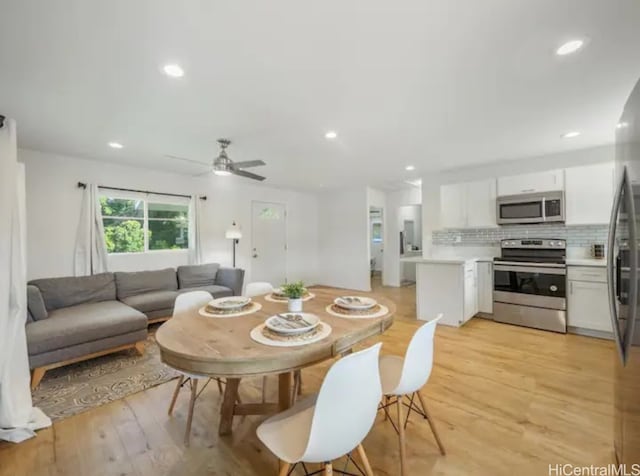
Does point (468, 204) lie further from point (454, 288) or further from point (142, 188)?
point (142, 188)

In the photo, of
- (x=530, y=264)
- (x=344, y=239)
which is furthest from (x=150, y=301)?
(x=530, y=264)

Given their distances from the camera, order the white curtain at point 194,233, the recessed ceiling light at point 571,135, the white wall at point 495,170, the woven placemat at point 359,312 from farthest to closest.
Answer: the white curtain at point 194,233, the white wall at point 495,170, the recessed ceiling light at point 571,135, the woven placemat at point 359,312

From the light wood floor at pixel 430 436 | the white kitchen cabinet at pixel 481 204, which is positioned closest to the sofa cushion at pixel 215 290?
the light wood floor at pixel 430 436

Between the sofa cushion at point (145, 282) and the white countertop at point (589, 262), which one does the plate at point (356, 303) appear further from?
the sofa cushion at point (145, 282)

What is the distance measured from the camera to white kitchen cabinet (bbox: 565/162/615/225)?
362 cm

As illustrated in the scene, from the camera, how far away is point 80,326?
9.15 ft

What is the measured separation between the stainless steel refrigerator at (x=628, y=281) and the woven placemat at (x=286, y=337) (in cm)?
131

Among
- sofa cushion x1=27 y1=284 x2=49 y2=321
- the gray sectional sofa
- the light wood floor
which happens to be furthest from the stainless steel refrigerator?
sofa cushion x1=27 y1=284 x2=49 y2=321

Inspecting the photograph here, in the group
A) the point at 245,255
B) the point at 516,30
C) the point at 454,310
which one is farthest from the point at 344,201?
the point at 516,30

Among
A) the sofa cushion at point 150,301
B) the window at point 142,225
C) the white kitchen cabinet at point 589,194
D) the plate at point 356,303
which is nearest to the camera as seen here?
the plate at point 356,303

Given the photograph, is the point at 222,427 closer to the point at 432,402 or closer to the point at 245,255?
the point at 432,402

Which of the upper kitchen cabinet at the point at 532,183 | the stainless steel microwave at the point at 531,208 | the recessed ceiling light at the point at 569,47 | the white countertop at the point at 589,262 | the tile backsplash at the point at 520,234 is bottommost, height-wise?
the white countertop at the point at 589,262

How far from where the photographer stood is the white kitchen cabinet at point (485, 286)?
14.0 ft

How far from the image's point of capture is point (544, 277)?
3.77 m
